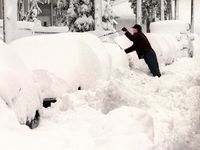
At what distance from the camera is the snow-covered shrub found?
800 centimetres

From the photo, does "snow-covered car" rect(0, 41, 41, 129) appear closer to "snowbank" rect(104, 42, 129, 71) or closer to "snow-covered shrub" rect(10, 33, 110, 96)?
"snow-covered shrub" rect(10, 33, 110, 96)

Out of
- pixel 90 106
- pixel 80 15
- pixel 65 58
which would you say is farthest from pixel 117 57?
pixel 80 15

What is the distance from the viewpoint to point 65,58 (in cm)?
836

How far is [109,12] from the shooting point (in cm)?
3031

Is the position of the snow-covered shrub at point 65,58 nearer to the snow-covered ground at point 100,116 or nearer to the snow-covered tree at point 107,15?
the snow-covered ground at point 100,116

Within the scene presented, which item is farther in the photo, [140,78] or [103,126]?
[140,78]

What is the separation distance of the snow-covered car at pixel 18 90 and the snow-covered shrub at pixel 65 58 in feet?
4.86

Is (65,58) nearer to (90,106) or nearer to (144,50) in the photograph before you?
(90,106)

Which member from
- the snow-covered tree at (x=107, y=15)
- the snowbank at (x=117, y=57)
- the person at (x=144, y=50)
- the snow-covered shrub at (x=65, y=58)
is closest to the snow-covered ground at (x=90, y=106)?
the snow-covered shrub at (x=65, y=58)

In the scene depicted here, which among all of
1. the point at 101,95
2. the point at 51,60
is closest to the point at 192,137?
the point at 101,95

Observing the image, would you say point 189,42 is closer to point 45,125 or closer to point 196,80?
point 196,80

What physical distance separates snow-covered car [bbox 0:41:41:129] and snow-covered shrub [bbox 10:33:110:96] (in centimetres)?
148

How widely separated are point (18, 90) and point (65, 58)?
3136mm

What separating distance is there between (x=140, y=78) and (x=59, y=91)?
17.4ft
